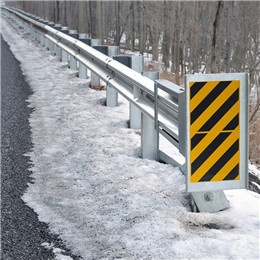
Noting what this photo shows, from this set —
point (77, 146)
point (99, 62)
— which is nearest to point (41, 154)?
point (77, 146)

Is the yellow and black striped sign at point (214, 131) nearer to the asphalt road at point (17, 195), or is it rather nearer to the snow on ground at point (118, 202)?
the snow on ground at point (118, 202)

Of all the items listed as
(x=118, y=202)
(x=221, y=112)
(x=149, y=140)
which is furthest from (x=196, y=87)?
(x=149, y=140)

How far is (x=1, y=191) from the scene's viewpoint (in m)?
4.75

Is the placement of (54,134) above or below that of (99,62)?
below

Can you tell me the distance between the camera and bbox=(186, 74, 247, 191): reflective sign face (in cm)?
374

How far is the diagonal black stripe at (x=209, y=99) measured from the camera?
12.3 ft

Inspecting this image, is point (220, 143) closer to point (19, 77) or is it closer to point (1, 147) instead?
point (1, 147)

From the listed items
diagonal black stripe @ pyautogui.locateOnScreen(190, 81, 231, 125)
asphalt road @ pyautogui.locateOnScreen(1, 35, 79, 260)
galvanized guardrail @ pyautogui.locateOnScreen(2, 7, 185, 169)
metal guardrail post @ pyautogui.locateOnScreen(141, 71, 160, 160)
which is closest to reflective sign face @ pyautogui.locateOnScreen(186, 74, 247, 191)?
diagonal black stripe @ pyautogui.locateOnScreen(190, 81, 231, 125)

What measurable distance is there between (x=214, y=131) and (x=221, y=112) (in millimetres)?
138

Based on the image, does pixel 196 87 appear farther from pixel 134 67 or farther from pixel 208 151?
pixel 134 67

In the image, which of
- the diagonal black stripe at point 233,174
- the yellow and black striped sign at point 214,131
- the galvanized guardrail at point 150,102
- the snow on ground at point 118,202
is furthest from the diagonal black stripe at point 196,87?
the snow on ground at point 118,202

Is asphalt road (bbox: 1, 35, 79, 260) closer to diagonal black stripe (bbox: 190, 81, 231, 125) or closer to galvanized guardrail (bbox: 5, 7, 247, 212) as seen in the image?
galvanized guardrail (bbox: 5, 7, 247, 212)

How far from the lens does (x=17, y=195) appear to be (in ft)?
15.3

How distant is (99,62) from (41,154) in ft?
8.38
